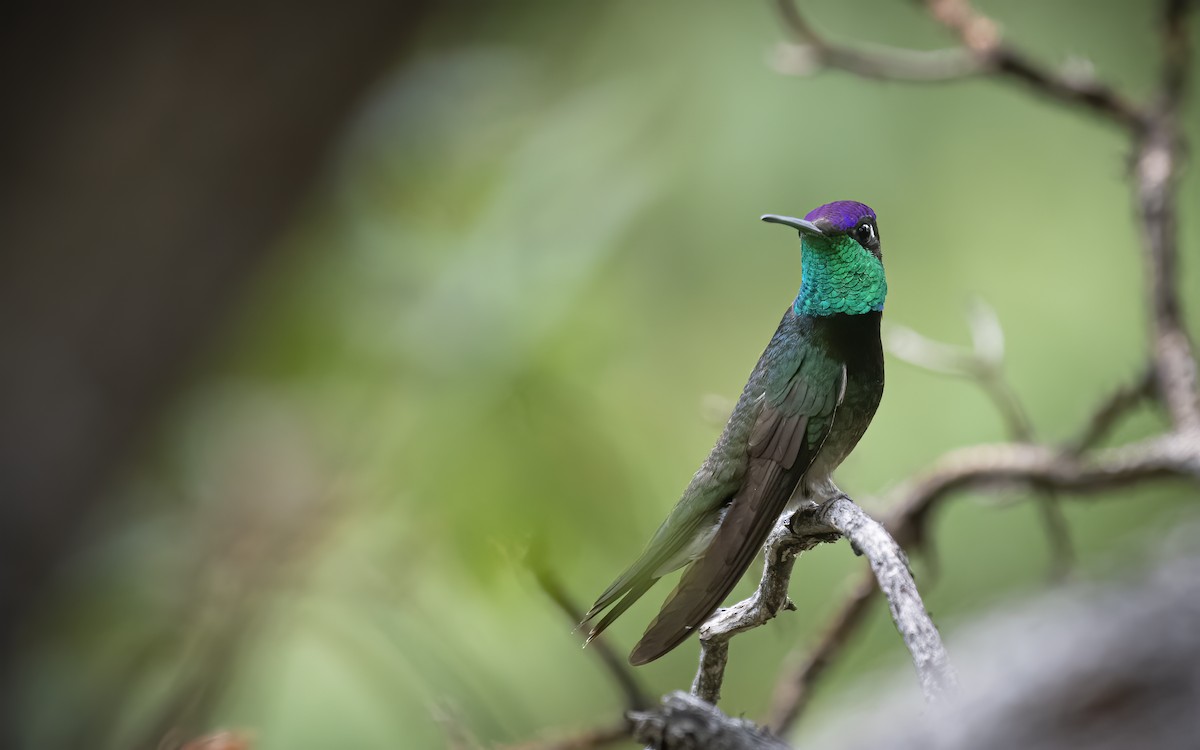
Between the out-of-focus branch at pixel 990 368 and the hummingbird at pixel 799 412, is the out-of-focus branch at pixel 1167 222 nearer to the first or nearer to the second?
Result: the out-of-focus branch at pixel 990 368

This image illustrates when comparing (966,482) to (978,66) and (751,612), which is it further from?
(751,612)

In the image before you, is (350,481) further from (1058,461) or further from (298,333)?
(1058,461)

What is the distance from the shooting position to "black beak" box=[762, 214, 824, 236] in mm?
780

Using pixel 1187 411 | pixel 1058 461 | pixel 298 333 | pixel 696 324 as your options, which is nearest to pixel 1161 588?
pixel 1187 411

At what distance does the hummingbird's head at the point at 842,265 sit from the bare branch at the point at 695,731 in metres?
0.39

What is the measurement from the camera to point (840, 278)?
891mm

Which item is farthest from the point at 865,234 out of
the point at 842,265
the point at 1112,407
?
the point at 1112,407

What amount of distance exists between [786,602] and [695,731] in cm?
17

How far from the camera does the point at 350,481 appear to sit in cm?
186

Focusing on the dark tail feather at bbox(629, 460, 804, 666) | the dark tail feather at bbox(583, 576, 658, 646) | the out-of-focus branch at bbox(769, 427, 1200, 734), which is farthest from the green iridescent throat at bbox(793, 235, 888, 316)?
the out-of-focus branch at bbox(769, 427, 1200, 734)

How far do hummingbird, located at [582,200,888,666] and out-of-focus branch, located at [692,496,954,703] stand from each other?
1.2 inches

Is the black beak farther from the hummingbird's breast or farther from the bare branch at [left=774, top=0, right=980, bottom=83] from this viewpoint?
the bare branch at [left=774, top=0, right=980, bottom=83]

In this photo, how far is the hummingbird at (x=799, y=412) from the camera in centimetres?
78

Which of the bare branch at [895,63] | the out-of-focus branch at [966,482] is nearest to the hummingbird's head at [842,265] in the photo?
the out-of-focus branch at [966,482]
